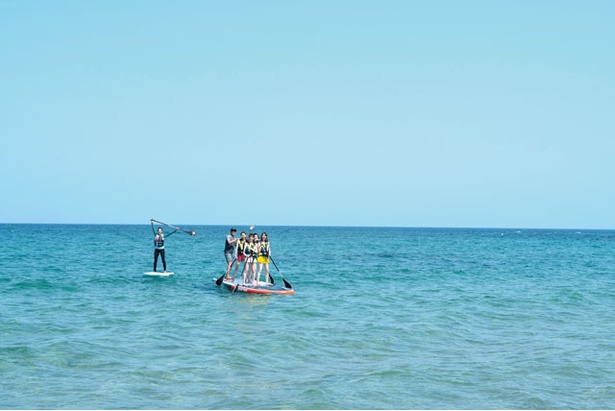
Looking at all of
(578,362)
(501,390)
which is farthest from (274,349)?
(578,362)

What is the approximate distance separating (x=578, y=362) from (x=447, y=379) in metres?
3.09

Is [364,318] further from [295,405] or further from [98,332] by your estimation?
[295,405]

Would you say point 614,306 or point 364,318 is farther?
point 614,306

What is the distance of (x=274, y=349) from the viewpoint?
13.1 m

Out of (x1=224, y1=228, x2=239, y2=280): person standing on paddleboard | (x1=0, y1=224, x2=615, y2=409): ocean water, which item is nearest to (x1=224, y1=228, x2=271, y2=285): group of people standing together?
(x1=224, y1=228, x2=239, y2=280): person standing on paddleboard

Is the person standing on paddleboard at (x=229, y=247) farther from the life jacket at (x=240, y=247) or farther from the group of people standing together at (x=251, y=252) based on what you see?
the life jacket at (x=240, y=247)

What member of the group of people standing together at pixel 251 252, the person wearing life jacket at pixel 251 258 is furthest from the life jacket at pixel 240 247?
the person wearing life jacket at pixel 251 258

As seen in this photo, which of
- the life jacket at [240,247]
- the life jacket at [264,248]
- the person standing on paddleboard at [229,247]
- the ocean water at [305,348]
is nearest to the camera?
the ocean water at [305,348]

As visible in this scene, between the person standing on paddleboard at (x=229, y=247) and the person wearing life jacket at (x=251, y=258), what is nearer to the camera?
the person wearing life jacket at (x=251, y=258)

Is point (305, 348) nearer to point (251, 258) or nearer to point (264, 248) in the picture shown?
point (264, 248)

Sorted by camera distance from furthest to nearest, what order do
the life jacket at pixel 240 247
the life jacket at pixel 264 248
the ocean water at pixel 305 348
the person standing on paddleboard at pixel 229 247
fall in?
the person standing on paddleboard at pixel 229 247 < the life jacket at pixel 240 247 < the life jacket at pixel 264 248 < the ocean water at pixel 305 348

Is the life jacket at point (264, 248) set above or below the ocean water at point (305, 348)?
above

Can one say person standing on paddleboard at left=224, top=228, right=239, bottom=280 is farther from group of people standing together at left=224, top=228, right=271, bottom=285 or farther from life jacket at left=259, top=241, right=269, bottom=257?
life jacket at left=259, top=241, right=269, bottom=257

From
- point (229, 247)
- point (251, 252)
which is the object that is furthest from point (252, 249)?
point (229, 247)
